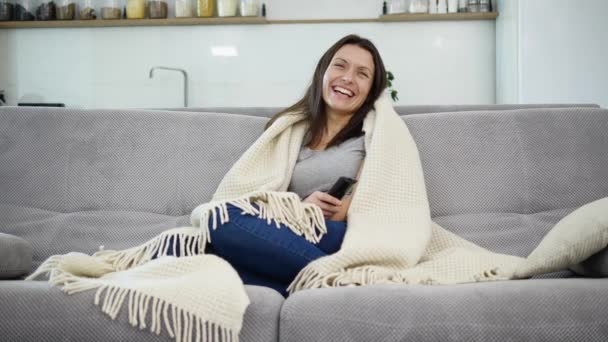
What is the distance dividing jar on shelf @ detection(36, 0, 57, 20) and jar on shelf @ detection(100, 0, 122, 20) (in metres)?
0.32

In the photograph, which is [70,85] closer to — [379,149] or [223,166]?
[223,166]

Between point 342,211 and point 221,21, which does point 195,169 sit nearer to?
point 342,211

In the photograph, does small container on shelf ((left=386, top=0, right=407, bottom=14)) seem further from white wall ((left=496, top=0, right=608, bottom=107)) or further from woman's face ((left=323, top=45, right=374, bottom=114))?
woman's face ((left=323, top=45, right=374, bottom=114))

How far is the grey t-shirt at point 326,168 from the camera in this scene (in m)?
1.94

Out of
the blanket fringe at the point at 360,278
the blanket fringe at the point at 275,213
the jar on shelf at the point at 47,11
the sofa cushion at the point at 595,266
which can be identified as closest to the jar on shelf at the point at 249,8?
the jar on shelf at the point at 47,11

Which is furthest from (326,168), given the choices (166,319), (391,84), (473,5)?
(473,5)

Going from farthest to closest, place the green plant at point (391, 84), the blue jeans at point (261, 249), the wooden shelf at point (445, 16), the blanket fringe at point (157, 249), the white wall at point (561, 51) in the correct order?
the wooden shelf at point (445, 16) → the green plant at point (391, 84) → the white wall at point (561, 51) → the blanket fringe at point (157, 249) → the blue jeans at point (261, 249)

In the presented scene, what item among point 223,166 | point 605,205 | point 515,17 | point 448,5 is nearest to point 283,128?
point 223,166

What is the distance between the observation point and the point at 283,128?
6.63 ft

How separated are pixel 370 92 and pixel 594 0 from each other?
201 cm

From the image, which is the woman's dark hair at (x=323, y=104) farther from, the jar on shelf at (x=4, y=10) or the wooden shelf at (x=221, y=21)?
the jar on shelf at (x=4, y=10)

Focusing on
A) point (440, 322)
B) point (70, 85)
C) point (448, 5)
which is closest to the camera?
point (440, 322)

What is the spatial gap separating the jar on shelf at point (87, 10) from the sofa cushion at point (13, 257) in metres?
3.07

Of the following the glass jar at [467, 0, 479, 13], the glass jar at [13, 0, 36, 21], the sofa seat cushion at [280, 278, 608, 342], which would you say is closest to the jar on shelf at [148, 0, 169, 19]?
the glass jar at [13, 0, 36, 21]
